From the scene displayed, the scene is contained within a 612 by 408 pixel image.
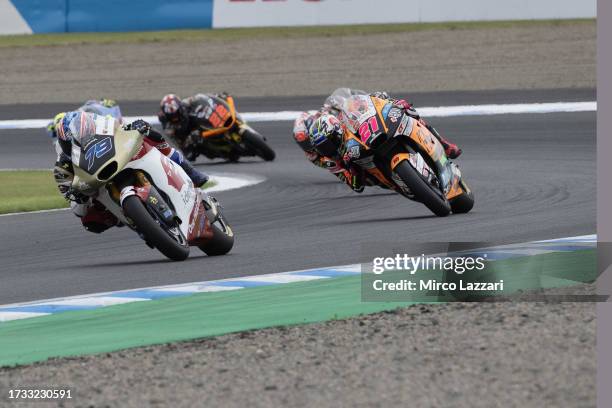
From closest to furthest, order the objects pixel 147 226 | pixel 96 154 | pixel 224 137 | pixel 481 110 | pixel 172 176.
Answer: pixel 147 226
pixel 96 154
pixel 172 176
pixel 224 137
pixel 481 110

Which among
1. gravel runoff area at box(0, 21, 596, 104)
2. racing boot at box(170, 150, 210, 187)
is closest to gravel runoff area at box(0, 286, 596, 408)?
racing boot at box(170, 150, 210, 187)

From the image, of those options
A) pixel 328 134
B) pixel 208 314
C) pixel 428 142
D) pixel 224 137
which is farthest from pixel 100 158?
pixel 224 137

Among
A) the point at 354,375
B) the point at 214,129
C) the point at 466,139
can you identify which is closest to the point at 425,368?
the point at 354,375

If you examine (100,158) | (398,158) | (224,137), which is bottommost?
(224,137)

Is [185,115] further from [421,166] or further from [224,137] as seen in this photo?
[421,166]

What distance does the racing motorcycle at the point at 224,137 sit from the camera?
18766 millimetres

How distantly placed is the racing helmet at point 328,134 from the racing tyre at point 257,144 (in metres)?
6.02

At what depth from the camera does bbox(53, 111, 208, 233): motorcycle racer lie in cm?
970

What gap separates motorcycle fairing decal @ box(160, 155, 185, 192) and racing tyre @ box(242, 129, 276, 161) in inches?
355

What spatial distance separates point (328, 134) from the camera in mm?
12859

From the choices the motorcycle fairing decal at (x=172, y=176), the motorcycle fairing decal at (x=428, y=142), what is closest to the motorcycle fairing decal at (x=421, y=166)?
the motorcycle fairing decal at (x=428, y=142)

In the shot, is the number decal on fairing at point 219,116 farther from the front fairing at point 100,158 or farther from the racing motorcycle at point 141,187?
Answer: the front fairing at point 100,158

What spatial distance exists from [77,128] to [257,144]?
9.33 m

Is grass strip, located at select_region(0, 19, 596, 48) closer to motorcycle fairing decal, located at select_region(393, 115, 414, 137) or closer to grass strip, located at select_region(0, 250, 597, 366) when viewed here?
motorcycle fairing decal, located at select_region(393, 115, 414, 137)
